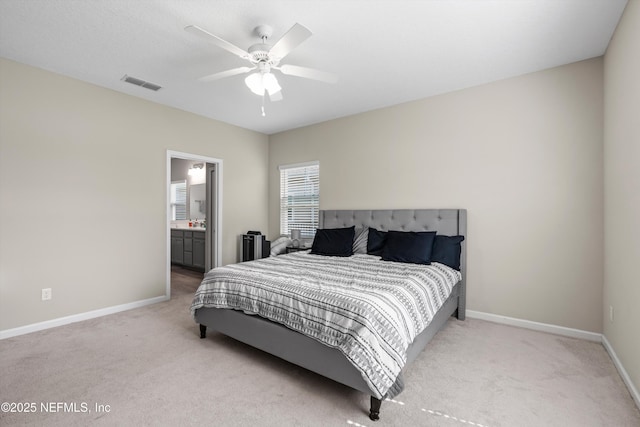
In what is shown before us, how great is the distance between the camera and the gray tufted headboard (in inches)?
139

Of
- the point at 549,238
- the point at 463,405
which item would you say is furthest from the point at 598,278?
the point at 463,405

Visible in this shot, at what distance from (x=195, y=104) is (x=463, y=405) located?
4410 millimetres

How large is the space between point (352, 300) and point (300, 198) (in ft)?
11.4

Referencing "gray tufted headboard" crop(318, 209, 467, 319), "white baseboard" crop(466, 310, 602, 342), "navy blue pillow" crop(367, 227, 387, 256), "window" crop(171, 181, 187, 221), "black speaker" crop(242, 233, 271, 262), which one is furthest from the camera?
"window" crop(171, 181, 187, 221)

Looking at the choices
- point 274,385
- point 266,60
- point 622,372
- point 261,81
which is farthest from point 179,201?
point 622,372

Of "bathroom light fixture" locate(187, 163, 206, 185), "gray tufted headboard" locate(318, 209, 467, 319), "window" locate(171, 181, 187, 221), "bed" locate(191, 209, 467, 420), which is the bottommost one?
"bed" locate(191, 209, 467, 420)

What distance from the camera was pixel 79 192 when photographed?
133 inches

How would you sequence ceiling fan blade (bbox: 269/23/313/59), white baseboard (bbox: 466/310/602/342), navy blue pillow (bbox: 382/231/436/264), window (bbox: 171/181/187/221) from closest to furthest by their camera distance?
ceiling fan blade (bbox: 269/23/313/59) → white baseboard (bbox: 466/310/602/342) → navy blue pillow (bbox: 382/231/436/264) → window (bbox: 171/181/187/221)

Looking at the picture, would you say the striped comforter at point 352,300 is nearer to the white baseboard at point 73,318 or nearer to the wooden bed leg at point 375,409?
the wooden bed leg at point 375,409

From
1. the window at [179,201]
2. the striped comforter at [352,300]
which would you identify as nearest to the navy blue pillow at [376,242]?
the striped comforter at [352,300]

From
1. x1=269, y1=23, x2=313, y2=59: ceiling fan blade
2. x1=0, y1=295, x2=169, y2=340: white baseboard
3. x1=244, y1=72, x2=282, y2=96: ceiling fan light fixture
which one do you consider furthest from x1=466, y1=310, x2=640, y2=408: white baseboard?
x1=0, y1=295, x2=169, y2=340: white baseboard

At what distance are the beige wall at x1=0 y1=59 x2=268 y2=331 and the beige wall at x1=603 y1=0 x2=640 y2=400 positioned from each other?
4717 mm

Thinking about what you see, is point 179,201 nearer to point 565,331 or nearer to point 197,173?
point 197,173

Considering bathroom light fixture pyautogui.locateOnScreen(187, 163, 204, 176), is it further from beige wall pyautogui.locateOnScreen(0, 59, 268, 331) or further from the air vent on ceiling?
the air vent on ceiling
